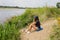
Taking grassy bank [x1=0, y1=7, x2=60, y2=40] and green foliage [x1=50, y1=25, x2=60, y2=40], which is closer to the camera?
green foliage [x1=50, y1=25, x2=60, y2=40]

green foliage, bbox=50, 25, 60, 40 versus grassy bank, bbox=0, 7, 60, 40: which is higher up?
green foliage, bbox=50, 25, 60, 40

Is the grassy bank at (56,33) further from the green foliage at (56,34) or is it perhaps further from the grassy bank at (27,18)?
the grassy bank at (27,18)

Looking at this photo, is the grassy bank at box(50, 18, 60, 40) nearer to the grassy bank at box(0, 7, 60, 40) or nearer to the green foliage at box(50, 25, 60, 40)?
the green foliage at box(50, 25, 60, 40)

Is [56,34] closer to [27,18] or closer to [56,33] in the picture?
[56,33]

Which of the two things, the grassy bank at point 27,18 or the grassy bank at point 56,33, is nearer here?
the grassy bank at point 56,33

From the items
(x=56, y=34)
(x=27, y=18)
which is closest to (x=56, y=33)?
(x=56, y=34)

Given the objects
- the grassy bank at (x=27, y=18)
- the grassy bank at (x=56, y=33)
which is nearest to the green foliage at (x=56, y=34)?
the grassy bank at (x=56, y=33)

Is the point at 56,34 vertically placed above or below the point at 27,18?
above

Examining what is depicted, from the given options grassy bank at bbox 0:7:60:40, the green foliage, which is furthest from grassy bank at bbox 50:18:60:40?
grassy bank at bbox 0:7:60:40

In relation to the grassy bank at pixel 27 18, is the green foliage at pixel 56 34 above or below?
above

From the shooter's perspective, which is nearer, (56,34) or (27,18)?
(56,34)

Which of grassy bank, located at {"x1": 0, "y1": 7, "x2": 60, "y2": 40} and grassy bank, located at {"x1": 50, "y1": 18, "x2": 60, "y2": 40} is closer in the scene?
grassy bank, located at {"x1": 50, "y1": 18, "x2": 60, "y2": 40}

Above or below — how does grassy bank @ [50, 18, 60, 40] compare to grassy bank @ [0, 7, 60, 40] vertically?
above

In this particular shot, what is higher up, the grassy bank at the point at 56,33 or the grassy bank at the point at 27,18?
the grassy bank at the point at 56,33
